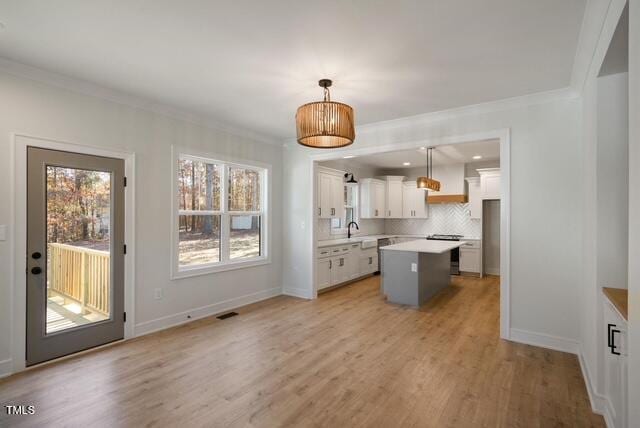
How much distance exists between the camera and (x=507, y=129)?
3.70 m

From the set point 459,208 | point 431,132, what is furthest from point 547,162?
point 459,208

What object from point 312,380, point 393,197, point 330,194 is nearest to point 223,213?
point 330,194

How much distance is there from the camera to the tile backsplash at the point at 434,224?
25.6ft

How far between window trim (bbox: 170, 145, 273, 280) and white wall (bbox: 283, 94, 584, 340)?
3.16 meters

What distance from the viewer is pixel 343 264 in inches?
250

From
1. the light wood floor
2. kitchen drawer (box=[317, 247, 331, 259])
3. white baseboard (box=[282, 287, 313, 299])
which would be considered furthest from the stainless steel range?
white baseboard (box=[282, 287, 313, 299])

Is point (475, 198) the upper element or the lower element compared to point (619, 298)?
upper

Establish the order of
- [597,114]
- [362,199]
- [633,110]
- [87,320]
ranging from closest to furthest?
[633,110]
[597,114]
[87,320]
[362,199]

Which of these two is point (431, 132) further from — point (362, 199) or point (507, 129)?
point (362, 199)

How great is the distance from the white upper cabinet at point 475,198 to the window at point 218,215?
4879 mm

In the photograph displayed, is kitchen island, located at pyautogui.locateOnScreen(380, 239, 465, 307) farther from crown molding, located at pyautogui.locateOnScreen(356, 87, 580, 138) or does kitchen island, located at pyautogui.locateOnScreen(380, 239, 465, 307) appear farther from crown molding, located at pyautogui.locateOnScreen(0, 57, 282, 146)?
crown molding, located at pyautogui.locateOnScreen(0, 57, 282, 146)

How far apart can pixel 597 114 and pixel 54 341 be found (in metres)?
4.96

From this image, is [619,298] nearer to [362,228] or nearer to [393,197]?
[362,228]

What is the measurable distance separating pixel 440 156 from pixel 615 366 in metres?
5.43
